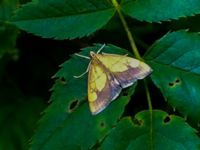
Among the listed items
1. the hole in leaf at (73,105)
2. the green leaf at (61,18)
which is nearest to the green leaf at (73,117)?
Result: the hole in leaf at (73,105)

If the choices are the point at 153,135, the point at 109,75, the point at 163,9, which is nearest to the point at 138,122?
the point at 153,135

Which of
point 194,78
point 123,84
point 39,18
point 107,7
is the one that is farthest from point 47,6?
point 194,78

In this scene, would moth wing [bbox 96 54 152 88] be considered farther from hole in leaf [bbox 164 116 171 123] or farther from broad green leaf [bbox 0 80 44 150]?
broad green leaf [bbox 0 80 44 150]

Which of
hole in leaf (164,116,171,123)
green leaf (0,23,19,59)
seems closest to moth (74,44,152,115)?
hole in leaf (164,116,171,123)

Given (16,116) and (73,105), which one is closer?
(73,105)

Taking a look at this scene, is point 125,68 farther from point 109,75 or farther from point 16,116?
point 16,116

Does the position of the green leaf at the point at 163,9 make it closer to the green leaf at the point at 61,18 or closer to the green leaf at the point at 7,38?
the green leaf at the point at 61,18
